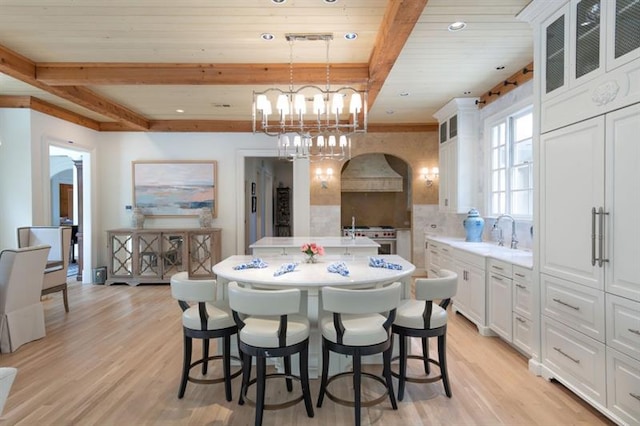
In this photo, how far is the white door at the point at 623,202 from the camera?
1.98 m

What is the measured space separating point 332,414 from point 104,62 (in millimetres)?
4076

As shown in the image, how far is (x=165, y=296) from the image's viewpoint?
5.42 m

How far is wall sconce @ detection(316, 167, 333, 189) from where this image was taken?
22.4 ft

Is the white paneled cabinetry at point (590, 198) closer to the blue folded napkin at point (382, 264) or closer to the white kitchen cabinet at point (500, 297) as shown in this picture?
the white kitchen cabinet at point (500, 297)

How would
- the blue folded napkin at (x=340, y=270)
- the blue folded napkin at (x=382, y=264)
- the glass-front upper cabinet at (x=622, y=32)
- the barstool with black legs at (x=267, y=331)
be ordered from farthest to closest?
1. the blue folded napkin at (x=382, y=264)
2. the blue folded napkin at (x=340, y=270)
3. the barstool with black legs at (x=267, y=331)
4. the glass-front upper cabinet at (x=622, y=32)

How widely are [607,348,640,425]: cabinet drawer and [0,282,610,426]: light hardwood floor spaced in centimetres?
20

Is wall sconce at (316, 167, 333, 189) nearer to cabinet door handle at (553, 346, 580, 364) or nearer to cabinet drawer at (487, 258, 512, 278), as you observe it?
cabinet drawer at (487, 258, 512, 278)

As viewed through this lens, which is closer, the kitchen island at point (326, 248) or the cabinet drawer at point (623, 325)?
the cabinet drawer at point (623, 325)

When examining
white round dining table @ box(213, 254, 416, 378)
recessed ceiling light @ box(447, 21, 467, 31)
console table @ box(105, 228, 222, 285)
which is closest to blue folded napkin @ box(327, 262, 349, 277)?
white round dining table @ box(213, 254, 416, 378)

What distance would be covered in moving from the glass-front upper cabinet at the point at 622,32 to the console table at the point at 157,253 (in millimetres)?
5517

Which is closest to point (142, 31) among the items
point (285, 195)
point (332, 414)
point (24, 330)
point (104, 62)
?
point (104, 62)

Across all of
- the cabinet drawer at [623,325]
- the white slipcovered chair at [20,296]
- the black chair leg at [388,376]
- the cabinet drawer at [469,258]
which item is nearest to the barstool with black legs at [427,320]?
the black chair leg at [388,376]

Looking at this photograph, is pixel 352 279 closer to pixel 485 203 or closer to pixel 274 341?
pixel 274 341

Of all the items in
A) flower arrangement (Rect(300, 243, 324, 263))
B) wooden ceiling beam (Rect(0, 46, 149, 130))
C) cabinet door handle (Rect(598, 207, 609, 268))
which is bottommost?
flower arrangement (Rect(300, 243, 324, 263))
